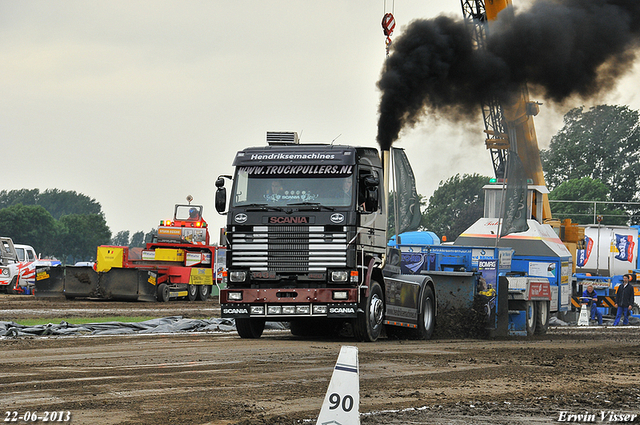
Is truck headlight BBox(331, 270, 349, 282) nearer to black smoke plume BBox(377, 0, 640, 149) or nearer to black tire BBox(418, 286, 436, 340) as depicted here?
black tire BBox(418, 286, 436, 340)

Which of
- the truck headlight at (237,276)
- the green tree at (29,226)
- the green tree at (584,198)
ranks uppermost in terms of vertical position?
the green tree at (584,198)

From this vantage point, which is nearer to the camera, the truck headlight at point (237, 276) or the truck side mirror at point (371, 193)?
the truck side mirror at point (371, 193)

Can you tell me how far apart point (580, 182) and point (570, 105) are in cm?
7507

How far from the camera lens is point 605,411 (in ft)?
28.5

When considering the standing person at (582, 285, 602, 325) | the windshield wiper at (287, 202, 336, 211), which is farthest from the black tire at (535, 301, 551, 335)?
the standing person at (582, 285, 602, 325)

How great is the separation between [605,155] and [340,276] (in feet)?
287

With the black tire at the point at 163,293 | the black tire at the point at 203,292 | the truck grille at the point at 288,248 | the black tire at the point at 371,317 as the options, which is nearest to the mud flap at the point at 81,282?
the black tire at the point at 163,293

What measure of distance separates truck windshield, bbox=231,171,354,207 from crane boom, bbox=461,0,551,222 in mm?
8118

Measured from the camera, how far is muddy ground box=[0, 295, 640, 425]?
8.16m

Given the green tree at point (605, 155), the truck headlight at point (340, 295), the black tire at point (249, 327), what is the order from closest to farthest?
the truck headlight at point (340, 295)
the black tire at point (249, 327)
the green tree at point (605, 155)

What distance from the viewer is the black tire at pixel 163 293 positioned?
32594mm

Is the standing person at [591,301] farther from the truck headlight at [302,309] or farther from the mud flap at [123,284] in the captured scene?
the truck headlight at [302,309]

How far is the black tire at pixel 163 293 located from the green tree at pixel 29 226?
327 ft

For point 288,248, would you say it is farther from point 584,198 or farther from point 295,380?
point 584,198
